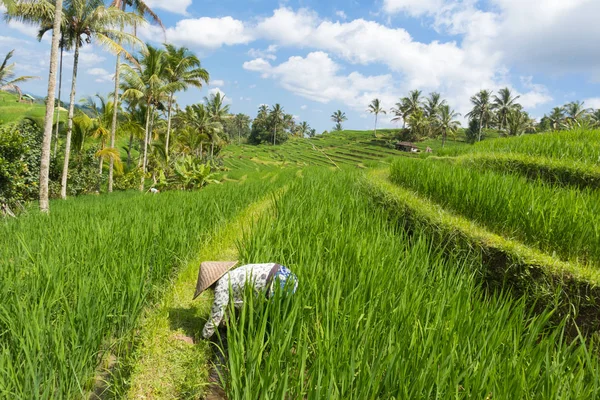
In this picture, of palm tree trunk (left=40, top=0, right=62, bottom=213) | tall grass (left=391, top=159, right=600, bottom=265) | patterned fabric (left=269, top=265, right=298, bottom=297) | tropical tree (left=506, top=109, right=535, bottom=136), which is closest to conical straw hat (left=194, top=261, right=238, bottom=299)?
patterned fabric (left=269, top=265, right=298, bottom=297)

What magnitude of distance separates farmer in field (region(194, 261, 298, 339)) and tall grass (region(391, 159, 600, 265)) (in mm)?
2036

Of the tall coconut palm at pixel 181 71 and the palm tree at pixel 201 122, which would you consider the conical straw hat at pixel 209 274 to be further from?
the palm tree at pixel 201 122

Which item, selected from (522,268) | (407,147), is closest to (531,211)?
(522,268)

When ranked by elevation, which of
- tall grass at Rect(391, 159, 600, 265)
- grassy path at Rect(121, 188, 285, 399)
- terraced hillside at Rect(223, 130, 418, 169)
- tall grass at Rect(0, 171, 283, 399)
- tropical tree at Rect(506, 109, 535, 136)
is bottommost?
grassy path at Rect(121, 188, 285, 399)

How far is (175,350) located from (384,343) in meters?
1.28

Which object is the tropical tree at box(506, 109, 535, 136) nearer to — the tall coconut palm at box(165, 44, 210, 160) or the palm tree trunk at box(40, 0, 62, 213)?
the tall coconut palm at box(165, 44, 210, 160)

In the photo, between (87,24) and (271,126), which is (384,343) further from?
(271,126)

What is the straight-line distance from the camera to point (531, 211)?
2646 mm

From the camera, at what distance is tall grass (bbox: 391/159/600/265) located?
2355mm

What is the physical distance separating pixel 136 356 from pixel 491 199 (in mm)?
3155

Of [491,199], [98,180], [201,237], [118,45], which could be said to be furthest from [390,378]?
[98,180]

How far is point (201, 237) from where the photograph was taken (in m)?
3.78

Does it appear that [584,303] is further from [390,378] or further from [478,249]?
[390,378]

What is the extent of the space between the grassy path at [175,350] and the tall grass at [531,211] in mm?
2595
